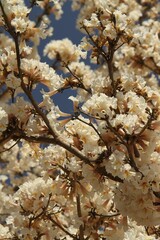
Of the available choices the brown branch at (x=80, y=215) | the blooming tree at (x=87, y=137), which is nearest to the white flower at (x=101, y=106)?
the blooming tree at (x=87, y=137)

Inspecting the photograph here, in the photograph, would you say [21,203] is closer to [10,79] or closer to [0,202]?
[10,79]

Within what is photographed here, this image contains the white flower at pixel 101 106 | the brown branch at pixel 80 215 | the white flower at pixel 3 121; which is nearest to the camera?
the white flower at pixel 101 106

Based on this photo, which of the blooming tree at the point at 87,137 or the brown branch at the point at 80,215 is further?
the brown branch at the point at 80,215

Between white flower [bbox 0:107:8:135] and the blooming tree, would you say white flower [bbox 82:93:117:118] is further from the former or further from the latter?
white flower [bbox 0:107:8:135]

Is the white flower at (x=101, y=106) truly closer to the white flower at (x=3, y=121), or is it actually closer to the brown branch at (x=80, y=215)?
the white flower at (x=3, y=121)

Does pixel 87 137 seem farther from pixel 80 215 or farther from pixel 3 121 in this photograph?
pixel 80 215

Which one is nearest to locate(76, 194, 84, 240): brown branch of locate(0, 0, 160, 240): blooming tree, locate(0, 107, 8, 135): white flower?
locate(0, 0, 160, 240): blooming tree

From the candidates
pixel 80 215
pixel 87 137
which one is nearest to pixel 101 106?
pixel 87 137

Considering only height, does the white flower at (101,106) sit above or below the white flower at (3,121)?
below

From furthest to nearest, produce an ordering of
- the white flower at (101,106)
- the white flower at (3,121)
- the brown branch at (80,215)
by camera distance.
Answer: the brown branch at (80,215)
the white flower at (3,121)
the white flower at (101,106)

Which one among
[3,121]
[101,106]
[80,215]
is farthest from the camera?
[80,215]

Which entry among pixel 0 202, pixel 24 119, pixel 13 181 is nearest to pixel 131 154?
pixel 24 119
